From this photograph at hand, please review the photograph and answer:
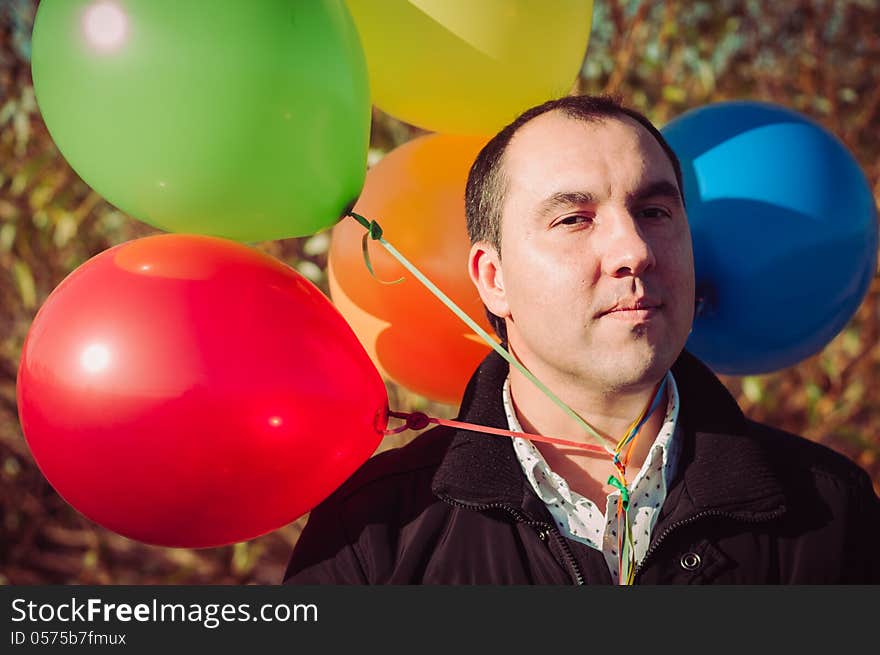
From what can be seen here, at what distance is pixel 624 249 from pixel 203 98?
2.54ft

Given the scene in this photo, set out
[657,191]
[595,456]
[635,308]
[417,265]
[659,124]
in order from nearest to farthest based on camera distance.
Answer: [635,308], [657,191], [595,456], [417,265], [659,124]

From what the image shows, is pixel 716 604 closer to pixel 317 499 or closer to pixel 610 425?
pixel 610 425

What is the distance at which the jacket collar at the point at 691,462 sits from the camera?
1.63 meters

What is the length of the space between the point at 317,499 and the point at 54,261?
286 centimetres

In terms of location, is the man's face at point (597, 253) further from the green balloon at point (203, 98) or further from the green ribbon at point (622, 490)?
the green balloon at point (203, 98)

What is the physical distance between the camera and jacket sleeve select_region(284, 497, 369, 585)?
169cm

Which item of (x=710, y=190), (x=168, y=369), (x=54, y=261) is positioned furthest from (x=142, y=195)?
(x=54, y=261)

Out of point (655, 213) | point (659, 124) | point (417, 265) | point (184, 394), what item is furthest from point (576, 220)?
point (659, 124)

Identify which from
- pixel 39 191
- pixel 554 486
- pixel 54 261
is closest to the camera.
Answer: pixel 554 486

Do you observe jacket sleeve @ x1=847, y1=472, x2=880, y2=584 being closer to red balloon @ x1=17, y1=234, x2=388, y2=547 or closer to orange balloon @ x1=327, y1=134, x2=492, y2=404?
orange balloon @ x1=327, y1=134, x2=492, y2=404

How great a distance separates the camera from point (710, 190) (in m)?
1.84

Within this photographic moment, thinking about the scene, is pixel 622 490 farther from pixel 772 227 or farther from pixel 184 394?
pixel 184 394

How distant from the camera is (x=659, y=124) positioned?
3.63m

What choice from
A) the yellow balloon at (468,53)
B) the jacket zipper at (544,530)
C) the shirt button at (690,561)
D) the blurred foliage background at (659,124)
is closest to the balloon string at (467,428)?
the jacket zipper at (544,530)
